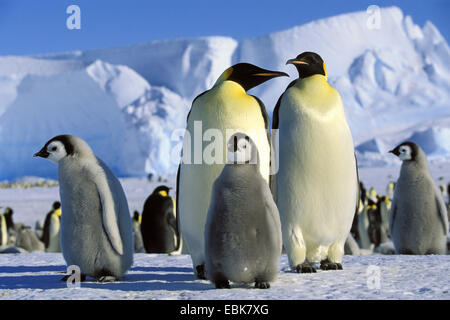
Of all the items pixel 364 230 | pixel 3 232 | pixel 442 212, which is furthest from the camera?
pixel 3 232

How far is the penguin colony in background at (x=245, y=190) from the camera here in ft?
6.51

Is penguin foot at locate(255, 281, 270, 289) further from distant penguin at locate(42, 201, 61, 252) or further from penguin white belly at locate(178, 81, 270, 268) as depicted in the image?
distant penguin at locate(42, 201, 61, 252)

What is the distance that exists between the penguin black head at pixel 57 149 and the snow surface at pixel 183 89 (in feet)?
72.4

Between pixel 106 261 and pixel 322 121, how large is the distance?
1.21 m

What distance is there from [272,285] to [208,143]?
0.70 m

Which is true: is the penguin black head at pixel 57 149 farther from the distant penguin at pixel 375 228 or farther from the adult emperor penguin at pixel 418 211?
the distant penguin at pixel 375 228

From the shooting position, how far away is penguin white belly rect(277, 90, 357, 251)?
260 cm

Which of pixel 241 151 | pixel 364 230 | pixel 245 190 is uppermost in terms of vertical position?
pixel 241 151

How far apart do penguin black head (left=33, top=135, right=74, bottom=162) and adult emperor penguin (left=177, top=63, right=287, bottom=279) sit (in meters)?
0.52

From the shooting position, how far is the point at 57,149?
8.00 ft

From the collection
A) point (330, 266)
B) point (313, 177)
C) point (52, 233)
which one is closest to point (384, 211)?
point (52, 233)

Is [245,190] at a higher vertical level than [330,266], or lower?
higher

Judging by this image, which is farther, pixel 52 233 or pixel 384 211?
pixel 384 211

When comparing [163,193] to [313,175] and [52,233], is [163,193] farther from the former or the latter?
[313,175]
